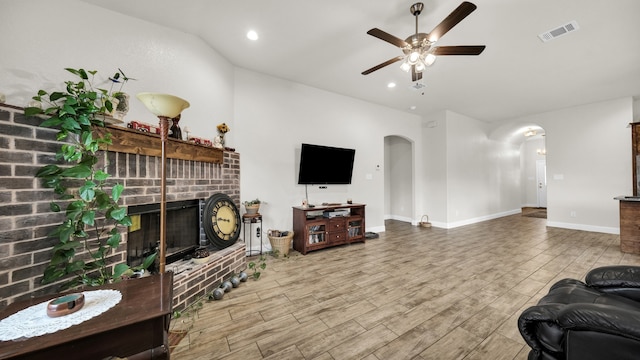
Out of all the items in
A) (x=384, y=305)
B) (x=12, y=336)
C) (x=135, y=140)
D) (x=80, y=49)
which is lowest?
(x=384, y=305)

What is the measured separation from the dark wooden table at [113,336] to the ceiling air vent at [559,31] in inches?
174

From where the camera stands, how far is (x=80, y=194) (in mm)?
1528

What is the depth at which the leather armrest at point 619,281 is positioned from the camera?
1.39m

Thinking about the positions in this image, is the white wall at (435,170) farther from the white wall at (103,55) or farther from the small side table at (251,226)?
the white wall at (103,55)

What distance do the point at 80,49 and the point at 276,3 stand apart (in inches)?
71.1

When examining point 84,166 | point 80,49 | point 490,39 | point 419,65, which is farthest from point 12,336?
point 490,39

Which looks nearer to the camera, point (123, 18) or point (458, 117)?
point (123, 18)

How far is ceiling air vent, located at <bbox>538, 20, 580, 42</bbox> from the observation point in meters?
2.58

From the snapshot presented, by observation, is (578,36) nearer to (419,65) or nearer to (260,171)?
(419,65)

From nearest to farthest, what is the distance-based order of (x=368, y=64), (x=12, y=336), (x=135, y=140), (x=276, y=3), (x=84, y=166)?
(x=12, y=336) → (x=84, y=166) → (x=135, y=140) → (x=276, y=3) → (x=368, y=64)

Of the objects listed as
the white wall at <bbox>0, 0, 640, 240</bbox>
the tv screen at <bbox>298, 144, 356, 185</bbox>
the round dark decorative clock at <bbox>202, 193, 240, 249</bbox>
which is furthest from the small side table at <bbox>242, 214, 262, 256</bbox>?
the tv screen at <bbox>298, 144, 356, 185</bbox>

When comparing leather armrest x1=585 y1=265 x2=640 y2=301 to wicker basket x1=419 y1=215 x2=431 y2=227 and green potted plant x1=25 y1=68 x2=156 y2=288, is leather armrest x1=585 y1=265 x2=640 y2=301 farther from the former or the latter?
wicker basket x1=419 y1=215 x2=431 y2=227

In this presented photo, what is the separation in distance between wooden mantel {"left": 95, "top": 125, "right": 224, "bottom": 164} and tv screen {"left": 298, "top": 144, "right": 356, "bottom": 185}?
169 cm

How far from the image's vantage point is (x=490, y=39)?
112 inches
